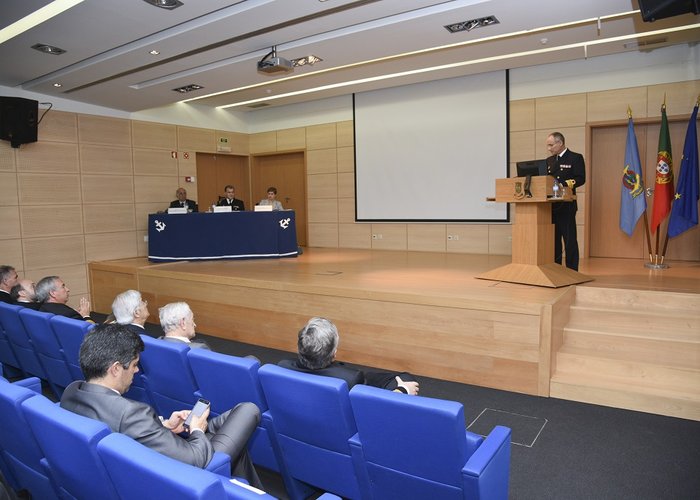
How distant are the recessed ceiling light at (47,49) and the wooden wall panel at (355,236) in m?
5.58

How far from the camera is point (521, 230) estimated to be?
5004 mm

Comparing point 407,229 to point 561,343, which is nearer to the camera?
point 561,343

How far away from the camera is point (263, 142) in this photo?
11.1 m

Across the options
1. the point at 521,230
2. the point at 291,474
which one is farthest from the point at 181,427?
the point at 521,230

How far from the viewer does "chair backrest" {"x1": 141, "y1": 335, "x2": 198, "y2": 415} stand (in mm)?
2771

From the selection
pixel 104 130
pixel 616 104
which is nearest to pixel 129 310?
pixel 104 130

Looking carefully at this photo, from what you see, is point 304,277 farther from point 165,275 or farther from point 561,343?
point 561,343

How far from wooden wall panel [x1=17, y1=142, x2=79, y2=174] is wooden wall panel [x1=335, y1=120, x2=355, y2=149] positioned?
15.0 ft

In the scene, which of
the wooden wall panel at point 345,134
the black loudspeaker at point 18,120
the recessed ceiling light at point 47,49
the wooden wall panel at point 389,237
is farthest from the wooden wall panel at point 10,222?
the wooden wall panel at point 389,237

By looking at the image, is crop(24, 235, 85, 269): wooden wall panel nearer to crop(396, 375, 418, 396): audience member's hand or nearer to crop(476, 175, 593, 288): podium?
crop(476, 175, 593, 288): podium

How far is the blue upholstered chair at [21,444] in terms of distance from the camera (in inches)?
77.3

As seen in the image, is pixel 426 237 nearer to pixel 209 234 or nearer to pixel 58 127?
pixel 209 234

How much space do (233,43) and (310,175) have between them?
4561mm

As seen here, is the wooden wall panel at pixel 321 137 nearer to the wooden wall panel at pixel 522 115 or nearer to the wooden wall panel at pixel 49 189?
the wooden wall panel at pixel 522 115
